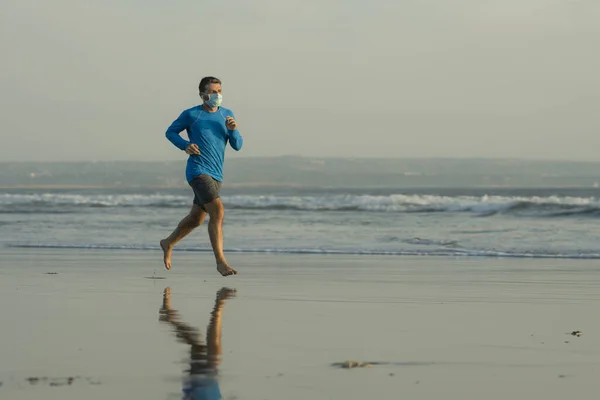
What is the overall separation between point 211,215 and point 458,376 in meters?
5.29

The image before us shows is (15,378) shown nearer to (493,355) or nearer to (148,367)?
(148,367)

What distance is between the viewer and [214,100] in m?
9.51

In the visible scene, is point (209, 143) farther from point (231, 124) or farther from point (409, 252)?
point (409, 252)

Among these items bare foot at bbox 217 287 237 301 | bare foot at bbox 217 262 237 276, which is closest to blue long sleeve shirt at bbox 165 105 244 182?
bare foot at bbox 217 262 237 276

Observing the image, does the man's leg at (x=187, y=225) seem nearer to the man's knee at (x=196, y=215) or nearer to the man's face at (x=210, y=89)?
the man's knee at (x=196, y=215)

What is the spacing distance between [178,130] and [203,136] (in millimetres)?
247

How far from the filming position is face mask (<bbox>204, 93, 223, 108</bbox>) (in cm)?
949

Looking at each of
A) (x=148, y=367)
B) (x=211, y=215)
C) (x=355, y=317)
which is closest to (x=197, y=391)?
(x=148, y=367)

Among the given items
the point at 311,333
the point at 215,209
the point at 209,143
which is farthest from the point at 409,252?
the point at 311,333

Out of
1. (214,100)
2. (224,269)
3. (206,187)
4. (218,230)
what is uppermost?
(214,100)

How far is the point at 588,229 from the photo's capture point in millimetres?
18812

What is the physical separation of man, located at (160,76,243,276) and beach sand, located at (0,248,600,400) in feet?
2.04

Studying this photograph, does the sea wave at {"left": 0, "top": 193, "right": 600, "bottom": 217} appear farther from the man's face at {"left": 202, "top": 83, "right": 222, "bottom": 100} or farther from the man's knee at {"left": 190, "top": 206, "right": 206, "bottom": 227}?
the man's face at {"left": 202, "top": 83, "right": 222, "bottom": 100}

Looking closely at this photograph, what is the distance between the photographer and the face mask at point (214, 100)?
949cm
